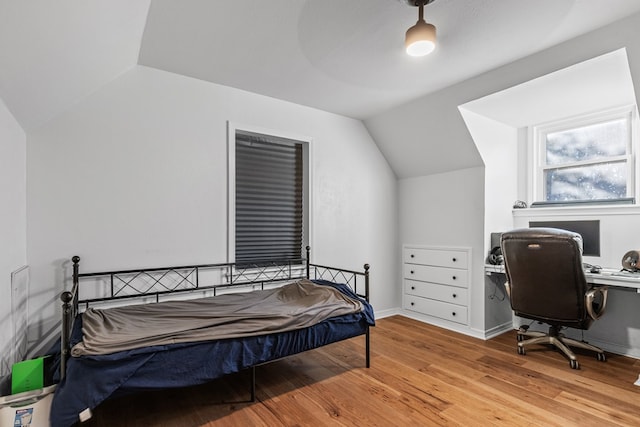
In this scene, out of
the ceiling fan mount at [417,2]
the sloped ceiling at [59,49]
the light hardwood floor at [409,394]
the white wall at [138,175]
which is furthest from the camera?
the white wall at [138,175]

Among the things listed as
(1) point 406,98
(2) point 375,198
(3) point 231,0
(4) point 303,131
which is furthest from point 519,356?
(3) point 231,0

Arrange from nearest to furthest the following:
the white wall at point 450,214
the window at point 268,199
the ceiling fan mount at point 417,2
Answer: the ceiling fan mount at point 417,2 < the window at point 268,199 < the white wall at point 450,214

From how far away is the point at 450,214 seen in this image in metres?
3.76

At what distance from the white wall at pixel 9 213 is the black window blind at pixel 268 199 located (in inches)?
61.4

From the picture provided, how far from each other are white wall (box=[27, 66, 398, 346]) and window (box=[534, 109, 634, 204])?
2.47 meters

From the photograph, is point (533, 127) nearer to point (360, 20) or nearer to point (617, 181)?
point (617, 181)

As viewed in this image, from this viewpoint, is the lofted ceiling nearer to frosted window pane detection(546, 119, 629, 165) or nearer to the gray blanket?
the gray blanket

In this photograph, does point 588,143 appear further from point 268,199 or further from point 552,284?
point 268,199

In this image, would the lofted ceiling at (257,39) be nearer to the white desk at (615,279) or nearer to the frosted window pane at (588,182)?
the frosted window pane at (588,182)

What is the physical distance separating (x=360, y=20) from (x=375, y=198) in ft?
7.81

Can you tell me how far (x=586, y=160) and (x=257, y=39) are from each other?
331cm

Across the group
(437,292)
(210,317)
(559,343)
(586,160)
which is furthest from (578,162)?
(210,317)

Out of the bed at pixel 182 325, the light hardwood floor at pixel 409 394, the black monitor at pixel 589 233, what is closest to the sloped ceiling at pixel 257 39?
the bed at pixel 182 325

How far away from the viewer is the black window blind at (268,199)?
3.28m
